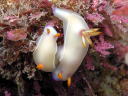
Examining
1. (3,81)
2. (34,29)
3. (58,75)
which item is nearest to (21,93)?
(3,81)

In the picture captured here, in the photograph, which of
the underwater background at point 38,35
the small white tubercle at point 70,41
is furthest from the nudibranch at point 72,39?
the underwater background at point 38,35

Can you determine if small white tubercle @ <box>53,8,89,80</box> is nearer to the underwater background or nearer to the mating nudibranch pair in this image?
the mating nudibranch pair

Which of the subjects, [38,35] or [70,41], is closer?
[70,41]

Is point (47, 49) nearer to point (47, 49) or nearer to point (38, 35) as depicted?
point (47, 49)

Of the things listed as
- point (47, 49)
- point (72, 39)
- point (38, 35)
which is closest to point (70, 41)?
point (72, 39)

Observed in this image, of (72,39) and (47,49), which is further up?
(72,39)

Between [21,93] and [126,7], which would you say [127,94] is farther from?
[21,93]

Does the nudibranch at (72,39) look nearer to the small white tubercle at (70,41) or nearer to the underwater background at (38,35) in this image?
the small white tubercle at (70,41)
